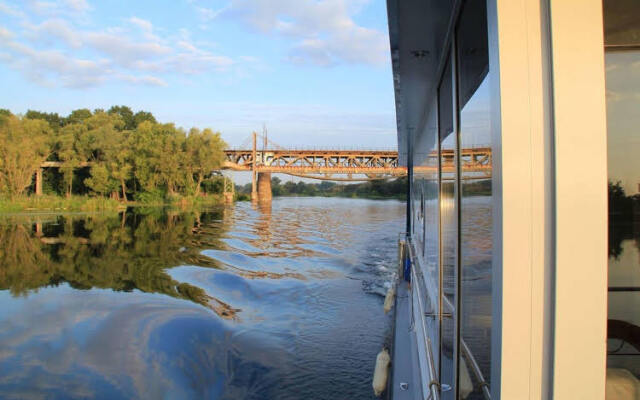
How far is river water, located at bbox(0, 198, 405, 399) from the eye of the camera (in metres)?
5.18

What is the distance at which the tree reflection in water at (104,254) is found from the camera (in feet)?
33.0

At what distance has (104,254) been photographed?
46.8 ft

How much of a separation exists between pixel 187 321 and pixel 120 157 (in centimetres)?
3155

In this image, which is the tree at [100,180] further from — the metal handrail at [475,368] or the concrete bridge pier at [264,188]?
the metal handrail at [475,368]

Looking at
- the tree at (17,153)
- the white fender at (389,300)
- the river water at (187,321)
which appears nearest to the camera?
the river water at (187,321)

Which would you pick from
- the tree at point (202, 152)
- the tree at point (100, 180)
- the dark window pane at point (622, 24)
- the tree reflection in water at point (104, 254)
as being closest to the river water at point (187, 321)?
the tree reflection in water at point (104, 254)

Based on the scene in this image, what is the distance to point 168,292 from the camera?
9445 millimetres

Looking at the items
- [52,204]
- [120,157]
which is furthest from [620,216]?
[120,157]

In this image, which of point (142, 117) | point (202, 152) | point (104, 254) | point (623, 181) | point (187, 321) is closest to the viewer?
point (623, 181)

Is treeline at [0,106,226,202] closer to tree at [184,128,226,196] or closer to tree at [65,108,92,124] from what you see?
tree at [184,128,226,196]

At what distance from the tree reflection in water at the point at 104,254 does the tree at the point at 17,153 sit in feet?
22.6

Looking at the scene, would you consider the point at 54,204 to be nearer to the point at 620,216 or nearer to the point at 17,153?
the point at 17,153

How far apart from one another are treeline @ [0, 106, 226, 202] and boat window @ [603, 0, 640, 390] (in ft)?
118

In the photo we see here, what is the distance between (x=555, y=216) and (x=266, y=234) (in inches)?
832
